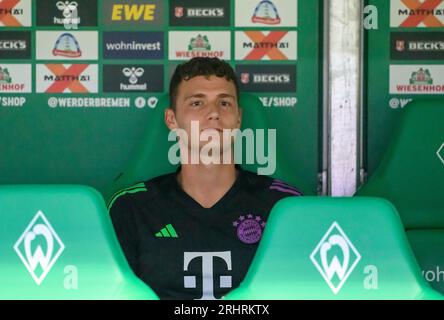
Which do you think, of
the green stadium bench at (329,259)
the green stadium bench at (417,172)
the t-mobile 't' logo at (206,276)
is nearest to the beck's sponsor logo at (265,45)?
the green stadium bench at (417,172)

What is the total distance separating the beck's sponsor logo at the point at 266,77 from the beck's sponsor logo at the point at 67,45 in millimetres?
623

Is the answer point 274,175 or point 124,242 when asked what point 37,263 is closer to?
point 124,242

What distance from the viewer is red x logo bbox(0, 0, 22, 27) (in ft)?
11.8

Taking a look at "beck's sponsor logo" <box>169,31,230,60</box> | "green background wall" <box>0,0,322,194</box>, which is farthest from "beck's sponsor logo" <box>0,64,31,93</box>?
"beck's sponsor logo" <box>169,31,230,60</box>

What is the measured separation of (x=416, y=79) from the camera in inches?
140

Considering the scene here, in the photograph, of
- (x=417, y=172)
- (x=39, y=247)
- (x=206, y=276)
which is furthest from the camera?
(x=417, y=172)

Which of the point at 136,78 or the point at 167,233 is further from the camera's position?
the point at 136,78

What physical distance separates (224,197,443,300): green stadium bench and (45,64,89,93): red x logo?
6.83ft

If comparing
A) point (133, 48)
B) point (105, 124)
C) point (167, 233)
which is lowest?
point (167, 233)

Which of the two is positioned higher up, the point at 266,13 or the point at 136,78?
the point at 266,13

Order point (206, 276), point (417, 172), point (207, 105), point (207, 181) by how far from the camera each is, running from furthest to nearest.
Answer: point (417, 172), point (207, 105), point (207, 181), point (206, 276)

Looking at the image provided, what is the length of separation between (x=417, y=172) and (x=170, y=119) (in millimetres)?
982

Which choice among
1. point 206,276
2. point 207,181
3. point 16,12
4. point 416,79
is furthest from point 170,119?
point 416,79

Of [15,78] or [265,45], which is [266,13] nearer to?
[265,45]
